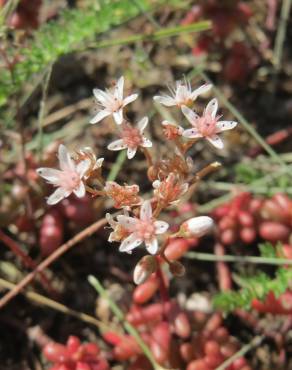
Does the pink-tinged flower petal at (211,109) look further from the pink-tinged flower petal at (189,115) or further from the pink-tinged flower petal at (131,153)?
the pink-tinged flower petal at (131,153)

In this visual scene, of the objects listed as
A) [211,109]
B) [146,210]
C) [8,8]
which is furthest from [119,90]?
[8,8]

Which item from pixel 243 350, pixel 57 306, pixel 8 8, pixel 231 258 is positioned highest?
pixel 8 8

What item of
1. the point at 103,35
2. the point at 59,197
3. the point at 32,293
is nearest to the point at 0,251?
the point at 32,293

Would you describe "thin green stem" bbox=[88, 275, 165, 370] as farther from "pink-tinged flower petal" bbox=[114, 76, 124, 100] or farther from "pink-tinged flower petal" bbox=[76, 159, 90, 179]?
"pink-tinged flower petal" bbox=[114, 76, 124, 100]

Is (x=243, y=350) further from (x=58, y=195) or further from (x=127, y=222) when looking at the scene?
(x=58, y=195)

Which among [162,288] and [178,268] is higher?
[178,268]

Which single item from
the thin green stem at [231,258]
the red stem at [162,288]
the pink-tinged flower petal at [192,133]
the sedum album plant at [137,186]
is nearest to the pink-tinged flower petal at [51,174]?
the sedum album plant at [137,186]

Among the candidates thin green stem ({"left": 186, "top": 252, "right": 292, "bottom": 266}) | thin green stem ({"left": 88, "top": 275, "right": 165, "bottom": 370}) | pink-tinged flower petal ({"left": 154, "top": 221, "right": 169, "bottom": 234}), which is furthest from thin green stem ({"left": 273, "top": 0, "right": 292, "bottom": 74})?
pink-tinged flower petal ({"left": 154, "top": 221, "right": 169, "bottom": 234})
